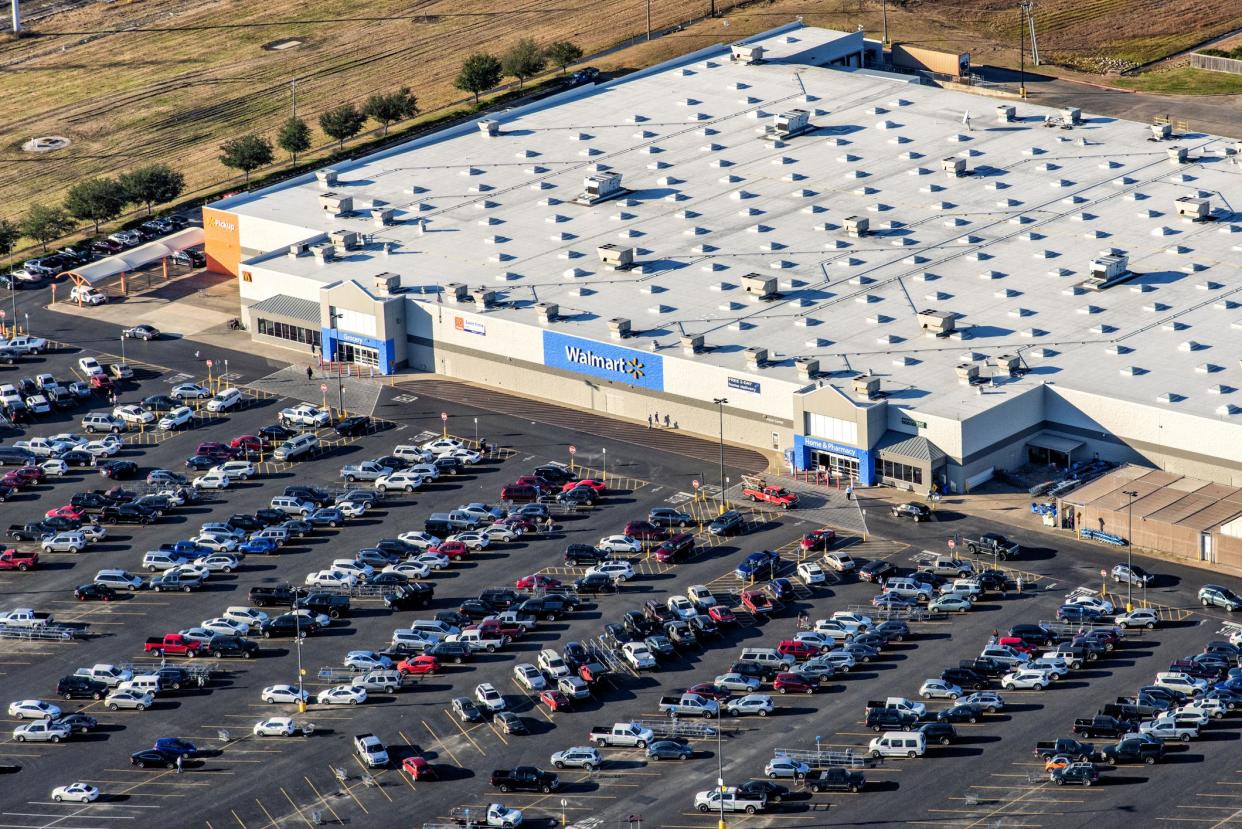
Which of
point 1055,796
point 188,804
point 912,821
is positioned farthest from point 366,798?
point 1055,796

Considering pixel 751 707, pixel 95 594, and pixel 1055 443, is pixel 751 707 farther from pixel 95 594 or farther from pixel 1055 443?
pixel 95 594

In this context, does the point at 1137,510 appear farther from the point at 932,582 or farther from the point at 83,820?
the point at 83,820

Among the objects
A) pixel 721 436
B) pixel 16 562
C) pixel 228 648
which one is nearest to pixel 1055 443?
pixel 721 436

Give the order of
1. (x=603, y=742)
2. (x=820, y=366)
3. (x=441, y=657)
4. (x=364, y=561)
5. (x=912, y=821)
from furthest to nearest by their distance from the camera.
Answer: (x=820, y=366) < (x=364, y=561) < (x=441, y=657) < (x=603, y=742) < (x=912, y=821)

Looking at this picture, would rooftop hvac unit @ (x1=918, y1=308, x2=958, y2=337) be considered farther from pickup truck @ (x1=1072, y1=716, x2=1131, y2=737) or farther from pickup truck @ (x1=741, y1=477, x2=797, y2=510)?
pickup truck @ (x1=1072, y1=716, x2=1131, y2=737)

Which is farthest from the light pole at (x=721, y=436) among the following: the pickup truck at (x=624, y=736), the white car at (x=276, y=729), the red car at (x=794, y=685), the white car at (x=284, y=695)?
the white car at (x=276, y=729)

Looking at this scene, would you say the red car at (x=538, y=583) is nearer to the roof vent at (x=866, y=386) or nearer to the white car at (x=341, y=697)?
the white car at (x=341, y=697)
